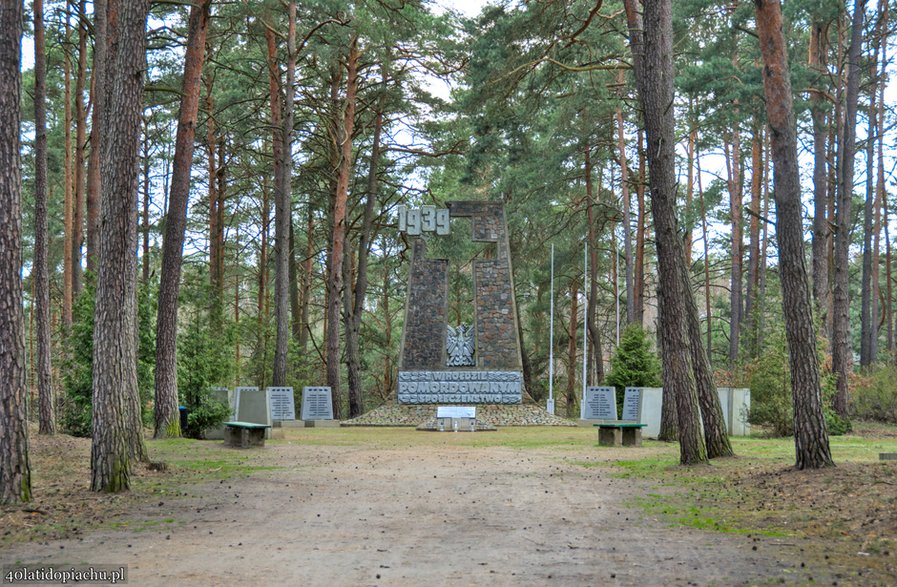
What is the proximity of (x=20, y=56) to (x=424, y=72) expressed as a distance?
64.6 ft

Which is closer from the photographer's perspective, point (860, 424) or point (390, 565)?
point (390, 565)

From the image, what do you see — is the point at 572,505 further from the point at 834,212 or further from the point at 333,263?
the point at 834,212

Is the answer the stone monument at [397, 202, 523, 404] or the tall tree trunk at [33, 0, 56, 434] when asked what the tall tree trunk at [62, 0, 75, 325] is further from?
the stone monument at [397, 202, 523, 404]

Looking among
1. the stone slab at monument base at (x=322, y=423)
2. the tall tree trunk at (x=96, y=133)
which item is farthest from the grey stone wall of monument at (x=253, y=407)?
the stone slab at monument base at (x=322, y=423)

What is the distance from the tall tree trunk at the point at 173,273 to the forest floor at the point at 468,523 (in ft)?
8.65

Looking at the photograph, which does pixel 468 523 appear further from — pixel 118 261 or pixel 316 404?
pixel 316 404

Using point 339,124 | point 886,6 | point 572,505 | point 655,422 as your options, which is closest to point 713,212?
point 886,6

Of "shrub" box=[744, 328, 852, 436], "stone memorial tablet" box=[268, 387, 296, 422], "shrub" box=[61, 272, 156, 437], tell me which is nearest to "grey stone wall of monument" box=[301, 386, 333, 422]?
"stone memorial tablet" box=[268, 387, 296, 422]

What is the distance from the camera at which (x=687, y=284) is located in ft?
40.1

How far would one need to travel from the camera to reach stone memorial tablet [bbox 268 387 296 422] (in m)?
22.4

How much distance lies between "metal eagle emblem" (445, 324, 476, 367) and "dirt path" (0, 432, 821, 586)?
58.0ft

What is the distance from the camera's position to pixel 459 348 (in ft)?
92.3

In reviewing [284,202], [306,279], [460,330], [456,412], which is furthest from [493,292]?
[306,279]

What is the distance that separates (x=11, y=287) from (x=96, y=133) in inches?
356
